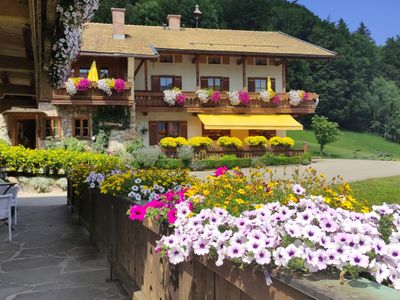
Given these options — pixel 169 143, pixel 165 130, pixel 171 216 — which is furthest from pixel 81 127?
pixel 171 216

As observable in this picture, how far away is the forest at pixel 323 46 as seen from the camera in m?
50.8

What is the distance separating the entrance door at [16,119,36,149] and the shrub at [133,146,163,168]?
9016 millimetres

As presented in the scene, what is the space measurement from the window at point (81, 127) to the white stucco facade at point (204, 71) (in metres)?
4.74

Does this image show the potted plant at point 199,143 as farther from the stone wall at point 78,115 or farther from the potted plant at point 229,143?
the stone wall at point 78,115

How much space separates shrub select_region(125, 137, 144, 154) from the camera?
2397 cm

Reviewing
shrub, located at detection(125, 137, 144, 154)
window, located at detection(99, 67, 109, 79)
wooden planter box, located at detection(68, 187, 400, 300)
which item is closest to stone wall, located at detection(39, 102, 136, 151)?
shrub, located at detection(125, 137, 144, 154)

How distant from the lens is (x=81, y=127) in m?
24.4

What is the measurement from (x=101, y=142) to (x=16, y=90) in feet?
53.5

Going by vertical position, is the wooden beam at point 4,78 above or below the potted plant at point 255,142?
above

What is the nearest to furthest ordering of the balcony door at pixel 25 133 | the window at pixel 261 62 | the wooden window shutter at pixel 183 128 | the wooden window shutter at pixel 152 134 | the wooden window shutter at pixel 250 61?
the wooden window shutter at pixel 152 134 < the balcony door at pixel 25 133 < the wooden window shutter at pixel 183 128 < the wooden window shutter at pixel 250 61 < the window at pixel 261 62

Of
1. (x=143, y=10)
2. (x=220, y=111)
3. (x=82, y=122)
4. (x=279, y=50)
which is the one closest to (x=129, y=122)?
(x=82, y=122)

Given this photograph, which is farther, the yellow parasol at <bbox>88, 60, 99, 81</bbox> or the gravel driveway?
the yellow parasol at <bbox>88, 60, 99, 81</bbox>

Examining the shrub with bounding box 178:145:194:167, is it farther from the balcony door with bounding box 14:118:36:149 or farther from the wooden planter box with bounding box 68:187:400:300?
the wooden planter box with bounding box 68:187:400:300

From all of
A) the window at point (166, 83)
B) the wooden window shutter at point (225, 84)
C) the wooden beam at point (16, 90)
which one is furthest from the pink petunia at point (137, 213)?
the wooden window shutter at point (225, 84)
